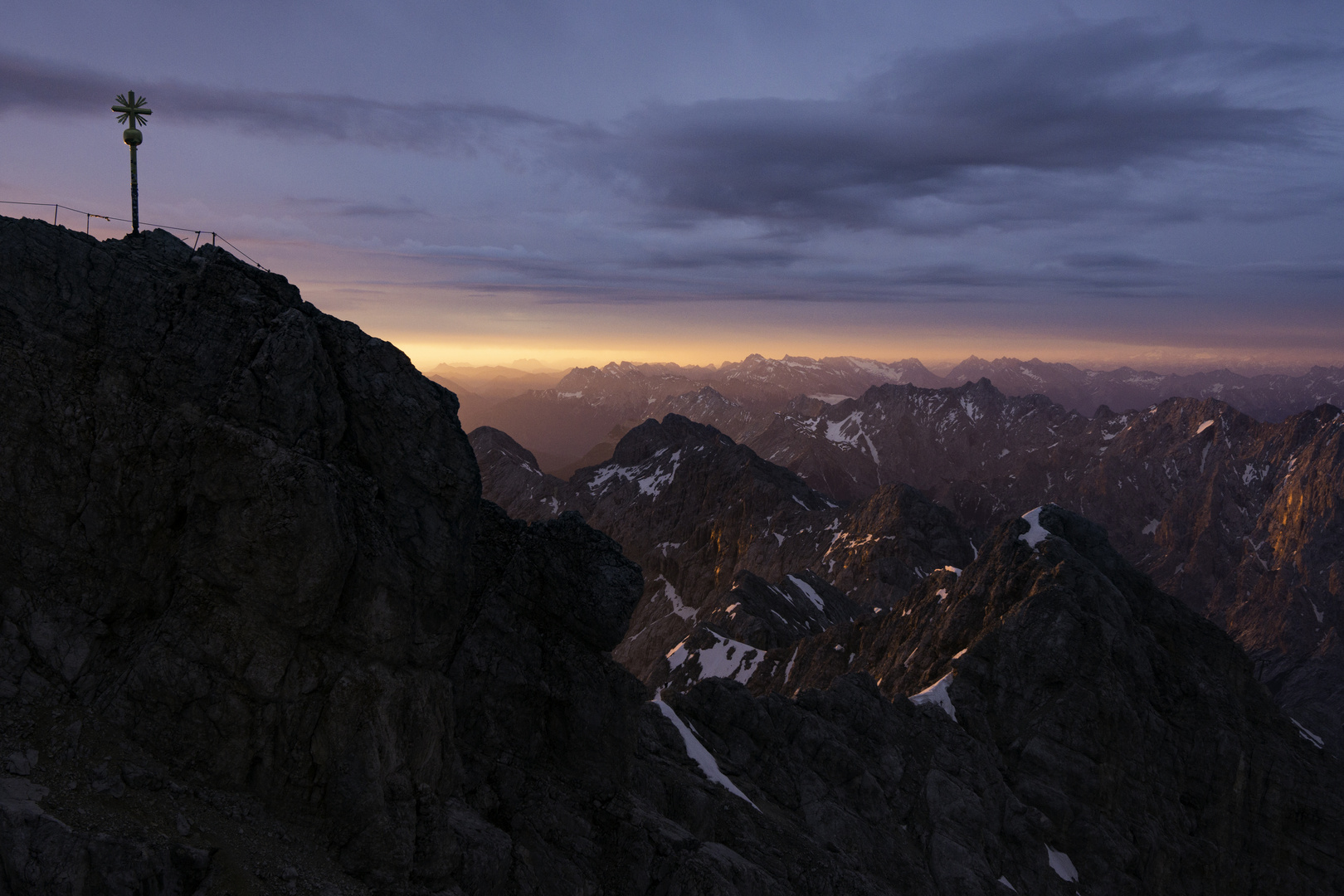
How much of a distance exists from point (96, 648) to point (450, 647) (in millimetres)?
11623

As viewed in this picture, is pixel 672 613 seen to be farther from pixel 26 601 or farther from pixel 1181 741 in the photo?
pixel 26 601

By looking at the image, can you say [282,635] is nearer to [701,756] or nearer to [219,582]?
[219,582]

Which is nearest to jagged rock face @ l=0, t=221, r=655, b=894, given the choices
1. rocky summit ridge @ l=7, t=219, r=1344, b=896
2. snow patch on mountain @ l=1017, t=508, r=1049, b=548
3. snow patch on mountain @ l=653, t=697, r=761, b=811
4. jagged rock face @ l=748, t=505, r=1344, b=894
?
rocky summit ridge @ l=7, t=219, r=1344, b=896

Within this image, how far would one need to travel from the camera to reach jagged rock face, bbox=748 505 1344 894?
2266 inches

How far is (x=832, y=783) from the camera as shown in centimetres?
4941

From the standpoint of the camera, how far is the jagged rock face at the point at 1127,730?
189ft

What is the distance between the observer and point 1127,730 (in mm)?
59750

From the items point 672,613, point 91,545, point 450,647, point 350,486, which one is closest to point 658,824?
point 450,647

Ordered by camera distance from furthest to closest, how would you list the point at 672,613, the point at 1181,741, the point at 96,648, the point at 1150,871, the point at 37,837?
the point at 672,613, the point at 1181,741, the point at 1150,871, the point at 96,648, the point at 37,837

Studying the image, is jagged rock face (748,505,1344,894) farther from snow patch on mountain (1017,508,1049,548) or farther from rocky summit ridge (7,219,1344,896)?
rocky summit ridge (7,219,1344,896)

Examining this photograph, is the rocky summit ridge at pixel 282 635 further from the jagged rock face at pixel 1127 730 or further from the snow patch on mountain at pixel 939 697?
the jagged rock face at pixel 1127 730

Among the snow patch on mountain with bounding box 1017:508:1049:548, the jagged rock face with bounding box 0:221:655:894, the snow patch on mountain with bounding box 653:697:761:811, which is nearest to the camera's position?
the jagged rock face with bounding box 0:221:655:894

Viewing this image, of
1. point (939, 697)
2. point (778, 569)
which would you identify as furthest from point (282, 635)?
point (778, 569)

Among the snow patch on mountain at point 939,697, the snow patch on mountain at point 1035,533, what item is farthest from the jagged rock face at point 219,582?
the snow patch on mountain at point 1035,533
